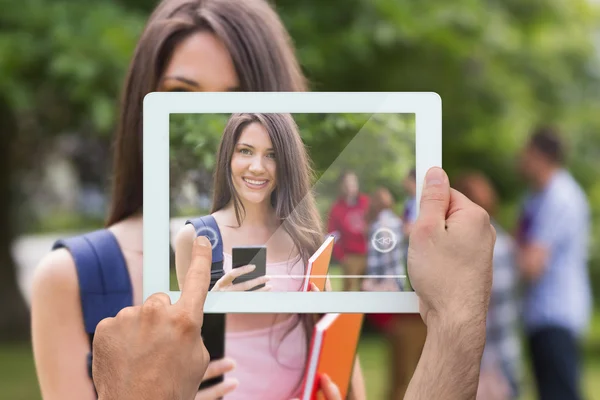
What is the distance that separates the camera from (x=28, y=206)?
45.1 ft

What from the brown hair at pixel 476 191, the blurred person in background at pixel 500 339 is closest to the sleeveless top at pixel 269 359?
the blurred person in background at pixel 500 339

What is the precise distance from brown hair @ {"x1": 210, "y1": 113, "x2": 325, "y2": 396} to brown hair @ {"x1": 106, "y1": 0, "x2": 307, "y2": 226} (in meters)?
0.25

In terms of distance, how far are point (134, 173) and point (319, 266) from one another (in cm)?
48

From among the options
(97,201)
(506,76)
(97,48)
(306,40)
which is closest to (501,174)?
(506,76)

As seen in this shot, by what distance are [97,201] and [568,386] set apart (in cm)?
1220

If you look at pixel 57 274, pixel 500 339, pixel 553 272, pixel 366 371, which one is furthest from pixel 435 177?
pixel 366 371

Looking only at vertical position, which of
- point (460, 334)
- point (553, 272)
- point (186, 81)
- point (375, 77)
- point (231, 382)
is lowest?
point (553, 272)

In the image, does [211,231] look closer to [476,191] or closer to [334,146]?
[334,146]

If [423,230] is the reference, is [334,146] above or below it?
above

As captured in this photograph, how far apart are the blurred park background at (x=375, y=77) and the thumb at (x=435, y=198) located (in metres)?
0.82

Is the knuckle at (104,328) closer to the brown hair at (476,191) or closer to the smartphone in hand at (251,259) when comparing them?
the smartphone in hand at (251,259)

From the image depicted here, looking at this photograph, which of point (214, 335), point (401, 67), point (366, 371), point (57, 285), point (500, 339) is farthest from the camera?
point (366, 371)

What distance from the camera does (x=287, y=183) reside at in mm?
1047

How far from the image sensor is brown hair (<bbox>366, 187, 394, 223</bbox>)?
1052mm
